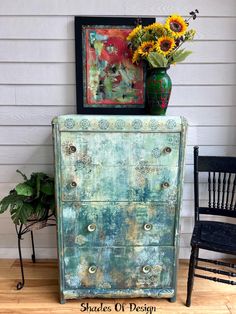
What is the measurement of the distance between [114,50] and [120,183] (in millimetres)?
948

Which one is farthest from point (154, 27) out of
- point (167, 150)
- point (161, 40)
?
point (167, 150)

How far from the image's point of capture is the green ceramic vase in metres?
1.64

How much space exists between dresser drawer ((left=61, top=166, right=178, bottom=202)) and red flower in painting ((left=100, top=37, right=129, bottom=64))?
2.65ft

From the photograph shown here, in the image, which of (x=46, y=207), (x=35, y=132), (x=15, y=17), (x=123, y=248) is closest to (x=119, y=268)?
(x=123, y=248)

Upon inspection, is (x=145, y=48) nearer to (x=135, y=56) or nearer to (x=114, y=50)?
(x=135, y=56)

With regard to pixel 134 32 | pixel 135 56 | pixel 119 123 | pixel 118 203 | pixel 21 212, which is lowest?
pixel 21 212

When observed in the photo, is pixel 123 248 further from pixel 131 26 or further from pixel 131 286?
pixel 131 26

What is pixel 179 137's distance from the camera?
1533 millimetres

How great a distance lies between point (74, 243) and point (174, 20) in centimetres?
150

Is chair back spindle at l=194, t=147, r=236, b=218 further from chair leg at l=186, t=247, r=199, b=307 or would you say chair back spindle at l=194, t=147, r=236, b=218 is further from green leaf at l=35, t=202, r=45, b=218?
green leaf at l=35, t=202, r=45, b=218

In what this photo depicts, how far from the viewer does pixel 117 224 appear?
164 centimetres

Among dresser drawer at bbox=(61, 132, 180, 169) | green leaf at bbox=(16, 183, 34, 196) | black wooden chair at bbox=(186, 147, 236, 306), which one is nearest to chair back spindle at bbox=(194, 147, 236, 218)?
black wooden chair at bbox=(186, 147, 236, 306)

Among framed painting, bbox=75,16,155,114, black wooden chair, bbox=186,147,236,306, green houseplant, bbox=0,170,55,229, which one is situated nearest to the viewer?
black wooden chair, bbox=186,147,236,306

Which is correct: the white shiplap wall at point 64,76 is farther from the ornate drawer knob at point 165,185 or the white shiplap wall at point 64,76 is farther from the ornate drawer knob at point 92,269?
the ornate drawer knob at point 92,269
